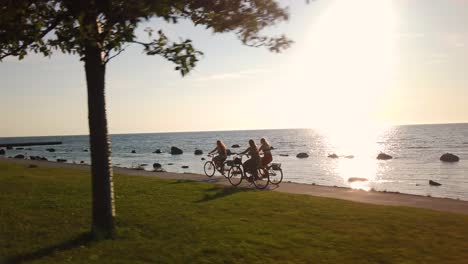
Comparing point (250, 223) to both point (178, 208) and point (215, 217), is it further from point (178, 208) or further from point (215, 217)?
point (178, 208)

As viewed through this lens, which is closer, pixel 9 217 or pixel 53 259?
pixel 53 259

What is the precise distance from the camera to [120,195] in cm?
1495

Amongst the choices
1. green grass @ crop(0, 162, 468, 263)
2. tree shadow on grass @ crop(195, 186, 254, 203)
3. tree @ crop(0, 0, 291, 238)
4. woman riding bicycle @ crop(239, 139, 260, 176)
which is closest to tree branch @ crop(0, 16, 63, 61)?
tree @ crop(0, 0, 291, 238)

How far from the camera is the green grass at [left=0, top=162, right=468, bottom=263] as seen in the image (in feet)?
27.6

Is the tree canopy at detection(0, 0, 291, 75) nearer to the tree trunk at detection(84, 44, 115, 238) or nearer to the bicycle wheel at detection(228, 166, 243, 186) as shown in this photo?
the tree trunk at detection(84, 44, 115, 238)

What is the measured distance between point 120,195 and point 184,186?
283cm

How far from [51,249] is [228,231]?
3582 mm

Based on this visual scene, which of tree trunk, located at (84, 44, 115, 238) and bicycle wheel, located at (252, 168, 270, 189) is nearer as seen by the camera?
tree trunk, located at (84, 44, 115, 238)

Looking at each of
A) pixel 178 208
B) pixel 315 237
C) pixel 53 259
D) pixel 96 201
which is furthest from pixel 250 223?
pixel 53 259

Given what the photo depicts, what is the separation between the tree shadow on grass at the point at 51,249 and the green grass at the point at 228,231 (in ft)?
0.06

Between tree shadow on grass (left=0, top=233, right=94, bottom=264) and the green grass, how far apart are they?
0.02 metres

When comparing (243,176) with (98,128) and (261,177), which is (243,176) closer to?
(261,177)

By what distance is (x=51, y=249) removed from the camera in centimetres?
876

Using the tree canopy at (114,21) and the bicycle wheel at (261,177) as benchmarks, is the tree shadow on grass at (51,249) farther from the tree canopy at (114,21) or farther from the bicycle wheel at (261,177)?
the bicycle wheel at (261,177)
